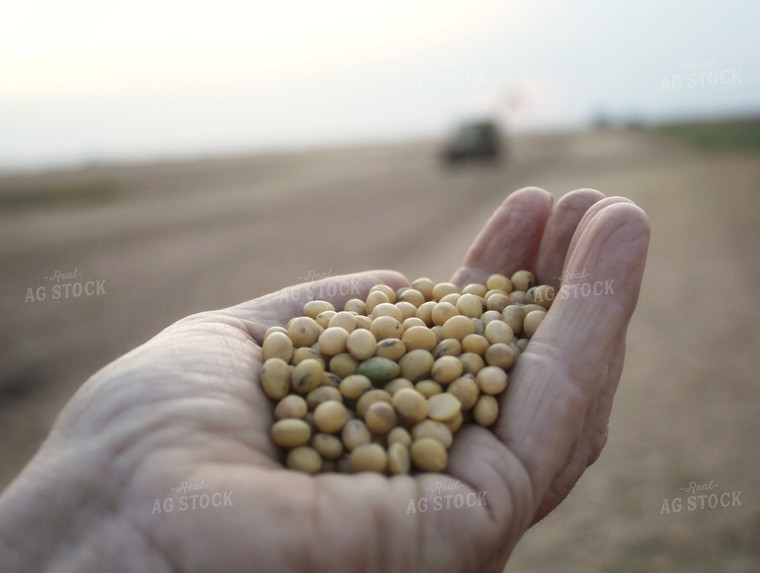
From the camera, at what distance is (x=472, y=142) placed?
25.7 metres

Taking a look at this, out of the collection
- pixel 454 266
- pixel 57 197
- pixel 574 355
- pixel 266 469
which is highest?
pixel 574 355

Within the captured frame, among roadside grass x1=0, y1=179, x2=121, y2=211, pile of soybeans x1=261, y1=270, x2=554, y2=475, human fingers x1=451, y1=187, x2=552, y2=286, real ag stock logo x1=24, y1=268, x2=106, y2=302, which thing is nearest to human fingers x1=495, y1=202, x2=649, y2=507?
pile of soybeans x1=261, y1=270, x2=554, y2=475

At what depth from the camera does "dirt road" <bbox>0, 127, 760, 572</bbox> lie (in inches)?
165

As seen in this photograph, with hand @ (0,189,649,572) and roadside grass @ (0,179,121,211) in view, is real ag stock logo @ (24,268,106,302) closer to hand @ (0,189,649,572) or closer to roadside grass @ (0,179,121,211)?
hand @ (0,189,649,572)

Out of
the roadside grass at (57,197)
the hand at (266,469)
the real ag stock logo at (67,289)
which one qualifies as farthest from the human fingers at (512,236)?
the roadside grass at (57,197)

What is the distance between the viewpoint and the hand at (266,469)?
5.73ft

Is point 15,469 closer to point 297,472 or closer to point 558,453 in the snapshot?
point 297,472

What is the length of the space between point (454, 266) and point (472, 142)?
17.2 metres

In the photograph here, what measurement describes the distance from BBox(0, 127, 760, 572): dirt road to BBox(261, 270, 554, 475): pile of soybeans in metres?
2.01

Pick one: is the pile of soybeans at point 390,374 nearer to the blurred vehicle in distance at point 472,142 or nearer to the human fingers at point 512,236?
the human fingers at point 512,236

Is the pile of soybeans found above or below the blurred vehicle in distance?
above

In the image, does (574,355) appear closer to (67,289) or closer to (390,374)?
(390,374)

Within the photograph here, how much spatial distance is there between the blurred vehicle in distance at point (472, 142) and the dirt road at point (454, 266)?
4897 millimetres

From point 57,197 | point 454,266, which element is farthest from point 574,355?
point 57,197
